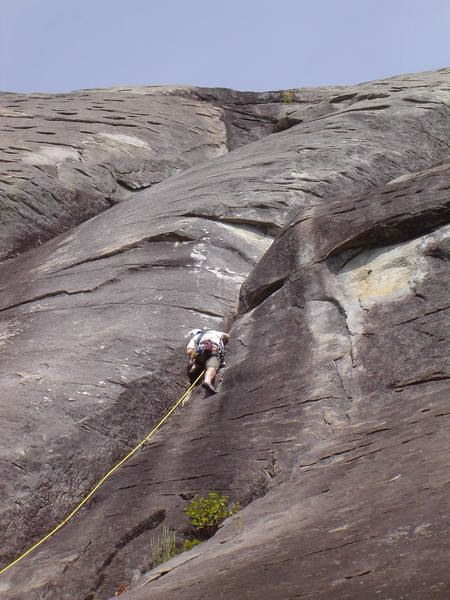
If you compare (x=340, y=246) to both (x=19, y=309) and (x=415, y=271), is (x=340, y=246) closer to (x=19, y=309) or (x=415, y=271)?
(x=415, y=271)

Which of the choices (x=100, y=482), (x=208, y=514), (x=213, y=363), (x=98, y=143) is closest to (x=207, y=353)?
(x=213, y=363)

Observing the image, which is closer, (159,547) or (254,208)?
(159,547)

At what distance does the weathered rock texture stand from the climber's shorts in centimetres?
14

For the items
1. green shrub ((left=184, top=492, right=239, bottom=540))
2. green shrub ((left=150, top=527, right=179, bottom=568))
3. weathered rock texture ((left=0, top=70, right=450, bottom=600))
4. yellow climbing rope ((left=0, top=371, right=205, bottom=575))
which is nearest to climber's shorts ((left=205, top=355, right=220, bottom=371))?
weathered rock texture ((left=0, top=70, right=450, bottom=600))

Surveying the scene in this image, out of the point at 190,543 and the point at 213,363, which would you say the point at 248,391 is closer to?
the point at 213,363

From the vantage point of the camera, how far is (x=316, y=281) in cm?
1130

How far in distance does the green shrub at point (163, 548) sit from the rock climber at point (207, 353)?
227cm

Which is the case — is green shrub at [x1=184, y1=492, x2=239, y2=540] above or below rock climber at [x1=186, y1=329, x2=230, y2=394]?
below

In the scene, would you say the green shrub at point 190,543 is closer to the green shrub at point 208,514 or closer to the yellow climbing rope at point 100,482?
the green shrub at point 208,514

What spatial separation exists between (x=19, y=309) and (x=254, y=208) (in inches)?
150

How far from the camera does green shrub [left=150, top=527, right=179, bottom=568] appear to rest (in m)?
8.41

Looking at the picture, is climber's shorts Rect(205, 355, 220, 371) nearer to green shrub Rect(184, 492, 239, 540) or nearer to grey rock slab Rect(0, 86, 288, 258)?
green shrub Rect(184, 492, 239, 540)

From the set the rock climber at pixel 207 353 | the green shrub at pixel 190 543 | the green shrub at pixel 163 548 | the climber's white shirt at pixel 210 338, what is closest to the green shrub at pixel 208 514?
the green shrub at pixel 190 543

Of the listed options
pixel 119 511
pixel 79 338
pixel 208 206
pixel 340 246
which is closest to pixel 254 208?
pixel 208 206
